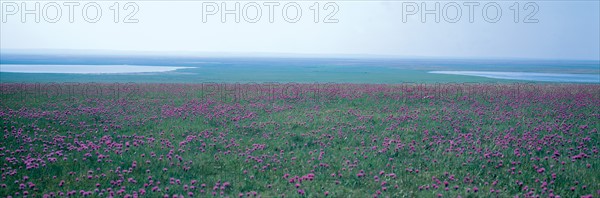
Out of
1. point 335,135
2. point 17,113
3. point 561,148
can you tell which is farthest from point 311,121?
point 17,113

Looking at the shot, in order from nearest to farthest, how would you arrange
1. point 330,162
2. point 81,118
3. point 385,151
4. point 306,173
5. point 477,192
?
point 477,192 < point 306,173 < point 330,162 < point 385,151 < point 81,118

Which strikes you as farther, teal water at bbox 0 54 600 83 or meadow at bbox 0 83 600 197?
teal water at bbox 0 54 600 83

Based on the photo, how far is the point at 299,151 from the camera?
10.2 metres

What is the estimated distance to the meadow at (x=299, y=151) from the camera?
748cm

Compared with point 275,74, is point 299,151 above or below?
below

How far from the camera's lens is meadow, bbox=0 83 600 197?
7477mm

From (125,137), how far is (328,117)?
6600 millimetres

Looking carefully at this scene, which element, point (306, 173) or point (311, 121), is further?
point (311, 121)

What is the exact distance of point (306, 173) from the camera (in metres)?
8.37

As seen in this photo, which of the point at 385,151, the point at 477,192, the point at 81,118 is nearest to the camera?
the point at 477,192

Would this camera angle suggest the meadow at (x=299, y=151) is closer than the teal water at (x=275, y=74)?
Yes

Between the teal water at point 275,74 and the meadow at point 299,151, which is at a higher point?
the teal water at point 275,74

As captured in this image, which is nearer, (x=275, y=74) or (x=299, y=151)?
(x=299, y=151)

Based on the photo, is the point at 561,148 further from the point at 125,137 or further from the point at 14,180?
the point at 14,180
